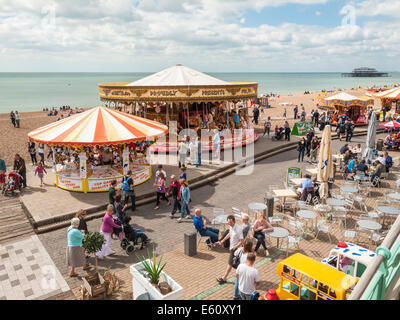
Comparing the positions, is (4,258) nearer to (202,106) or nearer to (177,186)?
(177,186)

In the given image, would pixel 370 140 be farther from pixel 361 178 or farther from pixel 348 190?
pixel 348 190

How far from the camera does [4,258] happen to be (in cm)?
855

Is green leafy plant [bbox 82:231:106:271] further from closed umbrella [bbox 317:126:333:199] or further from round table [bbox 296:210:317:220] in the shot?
closed umbrella [bbox 317:126:333:199]

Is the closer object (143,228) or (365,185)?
(143,228)

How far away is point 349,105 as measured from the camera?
2731 centimetres

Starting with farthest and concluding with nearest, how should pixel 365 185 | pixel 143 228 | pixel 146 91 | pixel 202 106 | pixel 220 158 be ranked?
pixel 202 106
pixel 146 91
pixel 220 158
pixel 365 185
pixel 143 228

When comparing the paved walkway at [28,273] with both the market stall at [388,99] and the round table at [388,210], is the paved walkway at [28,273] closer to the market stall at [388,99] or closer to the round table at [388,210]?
the round table at [388,210]

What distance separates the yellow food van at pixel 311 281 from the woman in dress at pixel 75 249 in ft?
15.6

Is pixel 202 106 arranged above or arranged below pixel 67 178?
above

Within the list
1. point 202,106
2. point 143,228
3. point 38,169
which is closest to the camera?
point 143,228

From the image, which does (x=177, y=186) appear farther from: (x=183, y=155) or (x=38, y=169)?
(x=38, y=169)

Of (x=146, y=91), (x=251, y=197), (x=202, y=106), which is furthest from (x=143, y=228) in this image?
(x=202, y=106)

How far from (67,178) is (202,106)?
45.0 ft
